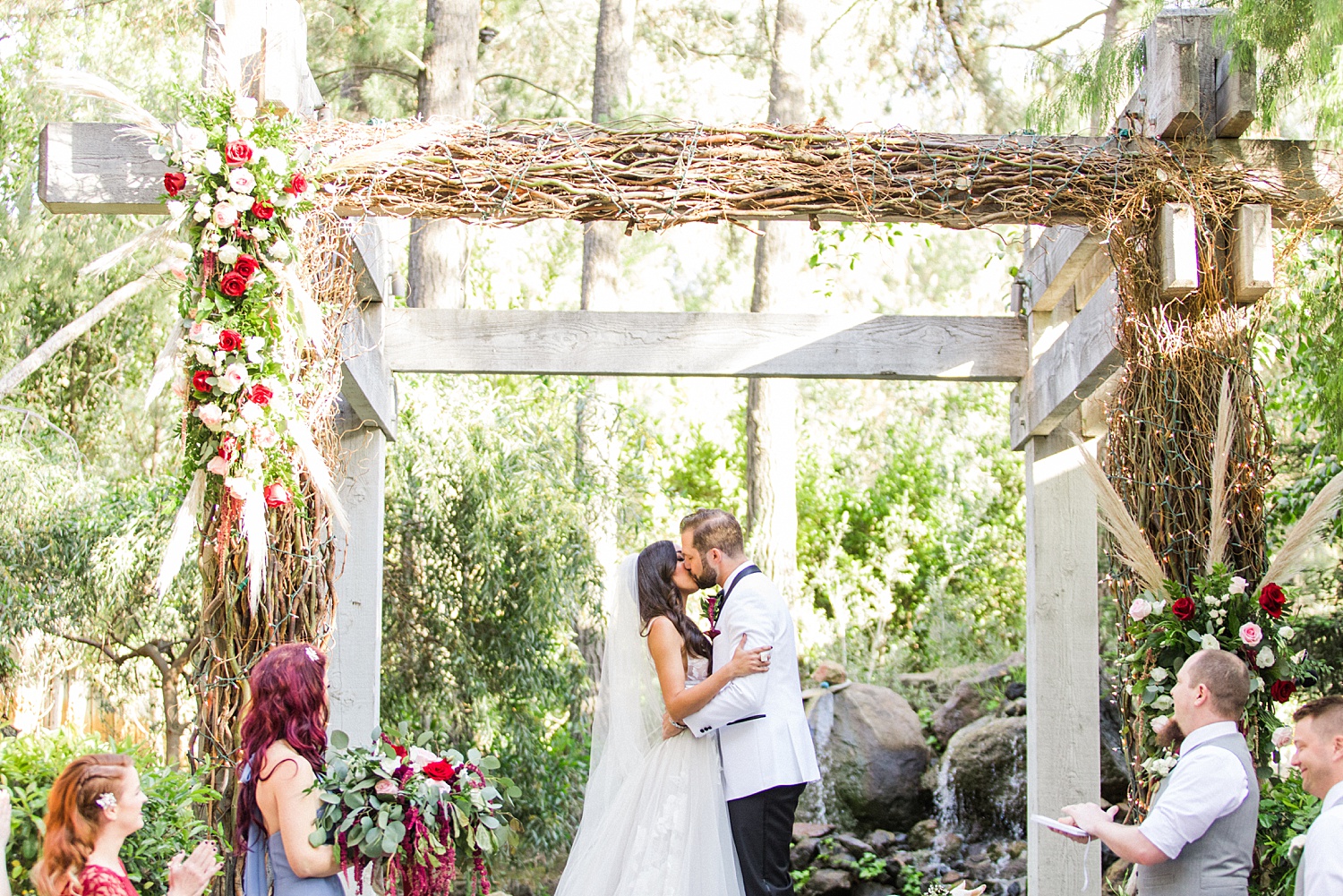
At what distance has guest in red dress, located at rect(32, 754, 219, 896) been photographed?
276 centimetres

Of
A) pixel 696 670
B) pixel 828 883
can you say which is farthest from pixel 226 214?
pixel 828 883

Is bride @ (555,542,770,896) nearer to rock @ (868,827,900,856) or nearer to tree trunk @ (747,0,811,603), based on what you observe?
rock @ (868,827,900,856)

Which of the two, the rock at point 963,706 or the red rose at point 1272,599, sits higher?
the red rose at point 1272,599

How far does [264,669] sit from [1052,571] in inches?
133

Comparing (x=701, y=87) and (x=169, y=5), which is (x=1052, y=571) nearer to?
(x=169, y=5)

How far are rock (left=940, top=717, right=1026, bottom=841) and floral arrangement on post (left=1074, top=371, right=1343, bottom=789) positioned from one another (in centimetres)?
537

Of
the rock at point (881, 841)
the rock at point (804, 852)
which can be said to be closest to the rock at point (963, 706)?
the rock at point (881, 841)

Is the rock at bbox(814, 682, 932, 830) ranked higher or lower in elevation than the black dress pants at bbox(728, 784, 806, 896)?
lower

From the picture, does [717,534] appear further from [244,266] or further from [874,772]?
[874,772]

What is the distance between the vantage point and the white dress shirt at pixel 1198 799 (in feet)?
9.58

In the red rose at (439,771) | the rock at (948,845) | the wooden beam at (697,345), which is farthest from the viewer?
the rock at (948,845)

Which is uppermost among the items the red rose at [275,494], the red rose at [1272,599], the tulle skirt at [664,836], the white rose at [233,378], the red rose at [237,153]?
the red rose at [237,153]

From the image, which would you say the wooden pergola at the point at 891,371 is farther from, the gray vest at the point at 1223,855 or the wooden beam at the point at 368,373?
the gray vest at the point at 1223,855

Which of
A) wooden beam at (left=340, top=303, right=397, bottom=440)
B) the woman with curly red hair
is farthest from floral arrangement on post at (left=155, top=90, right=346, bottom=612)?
wooden beam at (left=340, top=303, right=397, bottom=440)
